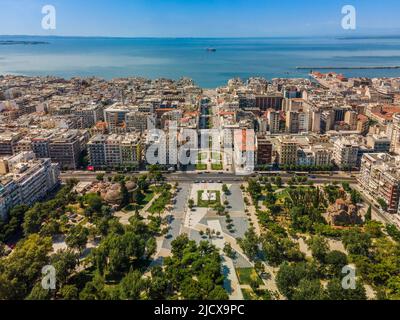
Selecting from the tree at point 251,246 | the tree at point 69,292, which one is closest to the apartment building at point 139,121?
the tree at point 251,246

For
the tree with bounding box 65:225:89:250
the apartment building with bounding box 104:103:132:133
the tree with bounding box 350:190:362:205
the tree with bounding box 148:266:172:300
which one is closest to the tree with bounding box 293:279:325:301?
the tree with bounding box 148:266:172:300

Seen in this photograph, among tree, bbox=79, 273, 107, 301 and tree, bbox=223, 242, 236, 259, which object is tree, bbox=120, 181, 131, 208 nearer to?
tree, bbox=223, 242, 236, 259

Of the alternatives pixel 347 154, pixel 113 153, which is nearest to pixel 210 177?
pixel 113 153

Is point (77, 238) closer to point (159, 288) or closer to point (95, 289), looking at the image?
point (95, 289)

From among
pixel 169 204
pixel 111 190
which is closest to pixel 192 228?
pixel 169 204

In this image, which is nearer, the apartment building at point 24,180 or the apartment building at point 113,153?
the apartment building at point 24,180

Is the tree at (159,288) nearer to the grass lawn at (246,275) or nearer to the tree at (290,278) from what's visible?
the grass lawn at (246,275)

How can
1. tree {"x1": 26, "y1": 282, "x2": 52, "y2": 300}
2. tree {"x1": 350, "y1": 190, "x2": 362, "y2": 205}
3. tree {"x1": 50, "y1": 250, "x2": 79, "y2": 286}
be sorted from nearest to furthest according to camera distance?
tree {"x1": 26, "y1": 282, "x2": 52, "y2": 300} → tree {"x1": 50, "y1": 250, "x2": 79, "y2": 286} → tree {"x1": 350, "y1": 190, "x2": 362, "y2": 205}
